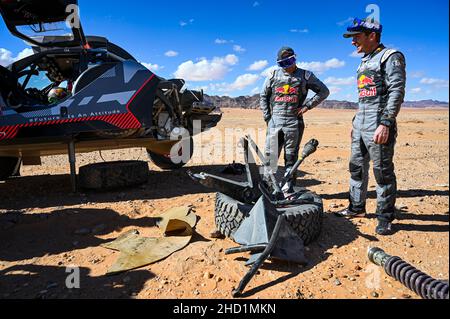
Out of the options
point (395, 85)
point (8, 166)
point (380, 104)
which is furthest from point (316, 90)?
point (8, 166)

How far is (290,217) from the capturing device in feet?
9.25

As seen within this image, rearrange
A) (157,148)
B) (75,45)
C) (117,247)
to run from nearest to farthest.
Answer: (117,247) < (75,45) < (157,148)

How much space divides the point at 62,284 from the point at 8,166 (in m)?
4.15

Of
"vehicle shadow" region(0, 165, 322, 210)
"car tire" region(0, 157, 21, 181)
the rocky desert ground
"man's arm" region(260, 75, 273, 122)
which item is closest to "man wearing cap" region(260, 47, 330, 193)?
"man's arm" region(260, 75, 273, 122)

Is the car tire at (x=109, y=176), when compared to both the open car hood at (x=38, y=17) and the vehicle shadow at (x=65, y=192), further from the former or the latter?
the open car hood at (x=38, y=17)

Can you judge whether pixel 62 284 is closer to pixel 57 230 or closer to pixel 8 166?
pixel 57 230

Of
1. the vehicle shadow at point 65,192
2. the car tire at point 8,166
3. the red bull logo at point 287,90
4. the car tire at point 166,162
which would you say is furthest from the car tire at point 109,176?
the red bull logo at point 287,90

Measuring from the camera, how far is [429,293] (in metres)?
1.95

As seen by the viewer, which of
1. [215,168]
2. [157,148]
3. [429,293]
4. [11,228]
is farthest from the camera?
[215,168]

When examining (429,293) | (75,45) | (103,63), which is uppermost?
(75,45)

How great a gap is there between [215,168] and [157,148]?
1.36 meters

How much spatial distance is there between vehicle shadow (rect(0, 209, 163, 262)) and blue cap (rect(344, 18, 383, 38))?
8.79 ft
